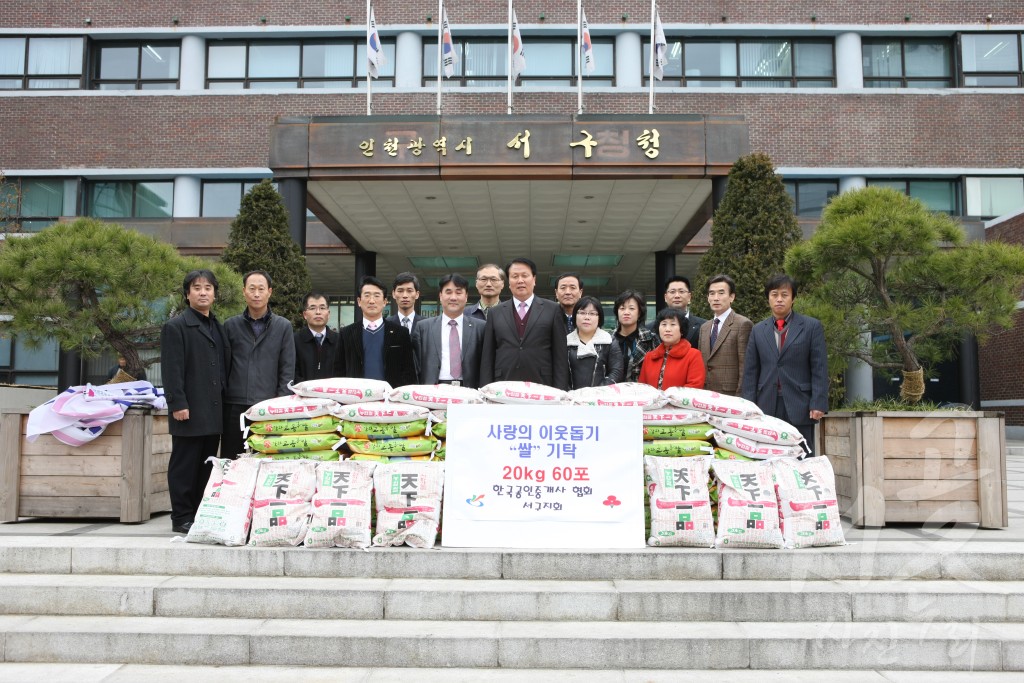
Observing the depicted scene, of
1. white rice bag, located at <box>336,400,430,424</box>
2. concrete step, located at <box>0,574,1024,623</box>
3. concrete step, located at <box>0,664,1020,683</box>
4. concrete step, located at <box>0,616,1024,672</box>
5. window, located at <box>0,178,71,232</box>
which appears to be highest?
window, located at <box>0,178,71,232</box>

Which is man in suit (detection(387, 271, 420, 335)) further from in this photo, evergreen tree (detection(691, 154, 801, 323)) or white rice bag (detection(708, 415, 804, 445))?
evergreen tree (detection(691, 154, 801, 323))

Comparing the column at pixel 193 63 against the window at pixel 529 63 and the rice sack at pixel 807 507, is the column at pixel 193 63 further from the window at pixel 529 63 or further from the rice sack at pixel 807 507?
the rice sack at pixel 807 507

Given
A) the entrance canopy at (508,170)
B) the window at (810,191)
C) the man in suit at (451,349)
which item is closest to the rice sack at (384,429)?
the man in suit at (451,349)

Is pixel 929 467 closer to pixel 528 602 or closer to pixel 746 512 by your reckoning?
pixel 746 512

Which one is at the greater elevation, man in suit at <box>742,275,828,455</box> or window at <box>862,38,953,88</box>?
window at <box>862,38,953,88</box>

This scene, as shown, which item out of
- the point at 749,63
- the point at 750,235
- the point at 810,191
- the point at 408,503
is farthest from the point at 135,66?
the point at 408,503

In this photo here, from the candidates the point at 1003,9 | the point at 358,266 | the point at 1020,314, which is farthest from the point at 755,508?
the point at 1003,9

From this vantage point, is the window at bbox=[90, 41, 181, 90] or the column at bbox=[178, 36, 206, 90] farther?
the window at bbox=[90, 41, 181, 90]

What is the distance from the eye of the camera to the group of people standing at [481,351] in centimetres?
592

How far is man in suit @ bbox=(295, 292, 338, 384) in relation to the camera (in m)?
7.05

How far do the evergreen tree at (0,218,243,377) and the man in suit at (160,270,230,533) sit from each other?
3.47 metres

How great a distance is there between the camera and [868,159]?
859 inches

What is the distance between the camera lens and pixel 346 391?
5.47 metres

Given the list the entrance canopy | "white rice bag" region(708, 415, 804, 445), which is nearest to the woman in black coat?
"white rice bag" region(708, 415, 804, 445)
